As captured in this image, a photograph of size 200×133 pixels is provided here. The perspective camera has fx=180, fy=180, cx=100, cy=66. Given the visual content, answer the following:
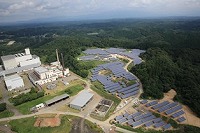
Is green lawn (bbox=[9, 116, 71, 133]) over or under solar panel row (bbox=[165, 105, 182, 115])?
over

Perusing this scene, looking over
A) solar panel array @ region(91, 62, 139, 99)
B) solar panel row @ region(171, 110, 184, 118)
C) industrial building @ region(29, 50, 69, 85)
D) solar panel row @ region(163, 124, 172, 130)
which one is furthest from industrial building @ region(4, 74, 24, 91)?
solar panel row @ region(171, 110, 184, 118)

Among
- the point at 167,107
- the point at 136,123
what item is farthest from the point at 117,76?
the point at 136,123

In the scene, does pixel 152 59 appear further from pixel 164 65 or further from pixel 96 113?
pixel 96 113

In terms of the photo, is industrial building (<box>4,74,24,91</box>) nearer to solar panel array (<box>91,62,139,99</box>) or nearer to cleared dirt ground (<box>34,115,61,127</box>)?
cleared dirt ground (<box>34,115,61,127</box>)

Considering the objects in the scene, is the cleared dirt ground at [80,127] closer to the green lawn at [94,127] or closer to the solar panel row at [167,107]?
the green lawn at [94,127]

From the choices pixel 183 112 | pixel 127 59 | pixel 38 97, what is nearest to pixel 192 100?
pixel 183 112

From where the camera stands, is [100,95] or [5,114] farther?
[100,95]

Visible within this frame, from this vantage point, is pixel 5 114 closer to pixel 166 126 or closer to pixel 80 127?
pixel 80 127
